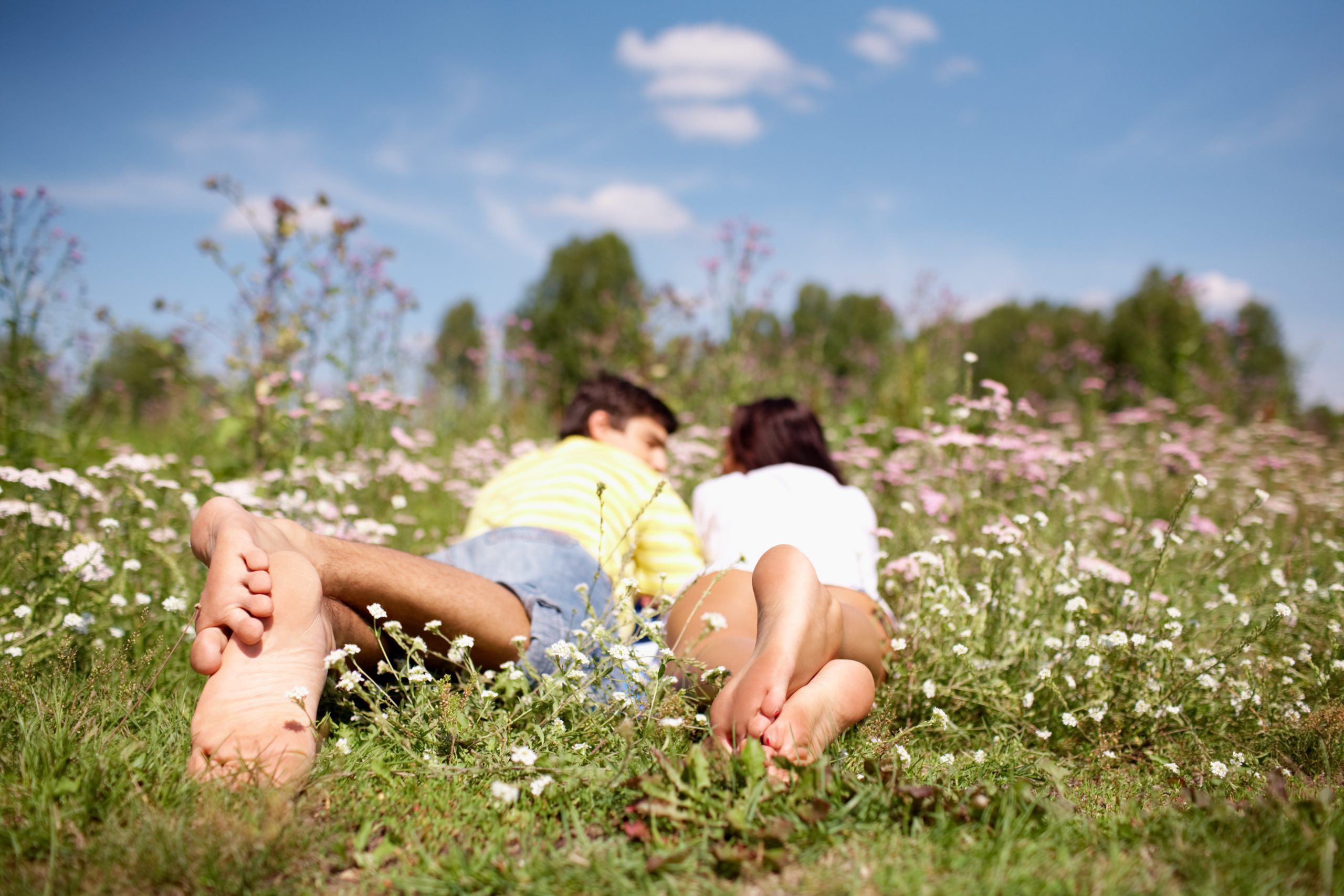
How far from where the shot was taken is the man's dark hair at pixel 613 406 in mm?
3676

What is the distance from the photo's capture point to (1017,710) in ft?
7.92

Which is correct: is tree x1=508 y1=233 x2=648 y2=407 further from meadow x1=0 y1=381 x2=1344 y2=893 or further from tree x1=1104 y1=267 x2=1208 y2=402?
meadow x1=0 y1=381 x2=1344 y2=893

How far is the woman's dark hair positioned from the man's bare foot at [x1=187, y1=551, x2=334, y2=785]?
2.00m

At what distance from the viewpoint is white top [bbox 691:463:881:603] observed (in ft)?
9.04

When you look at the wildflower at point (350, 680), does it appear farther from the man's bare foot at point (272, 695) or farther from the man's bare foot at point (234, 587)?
the man's bare foot at point (234, 587)

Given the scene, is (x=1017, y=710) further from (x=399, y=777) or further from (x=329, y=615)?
(x=329, y=615)

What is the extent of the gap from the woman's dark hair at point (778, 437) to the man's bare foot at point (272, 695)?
1995 millimetres

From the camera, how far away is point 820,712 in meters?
1.80

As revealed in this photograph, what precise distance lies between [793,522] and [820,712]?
1064 mm

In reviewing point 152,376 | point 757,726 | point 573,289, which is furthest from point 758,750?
point 573,289

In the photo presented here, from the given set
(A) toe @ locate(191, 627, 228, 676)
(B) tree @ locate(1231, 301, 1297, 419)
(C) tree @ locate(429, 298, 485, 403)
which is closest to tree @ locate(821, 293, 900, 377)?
(B) tree @ locate(1231, 301, 1297, 419)

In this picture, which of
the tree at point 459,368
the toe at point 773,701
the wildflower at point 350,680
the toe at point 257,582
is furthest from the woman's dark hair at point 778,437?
the tree at point 459,368

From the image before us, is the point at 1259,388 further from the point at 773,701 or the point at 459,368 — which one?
the point at 773,701

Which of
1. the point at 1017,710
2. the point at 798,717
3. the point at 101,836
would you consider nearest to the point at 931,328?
the point at 1017,710
